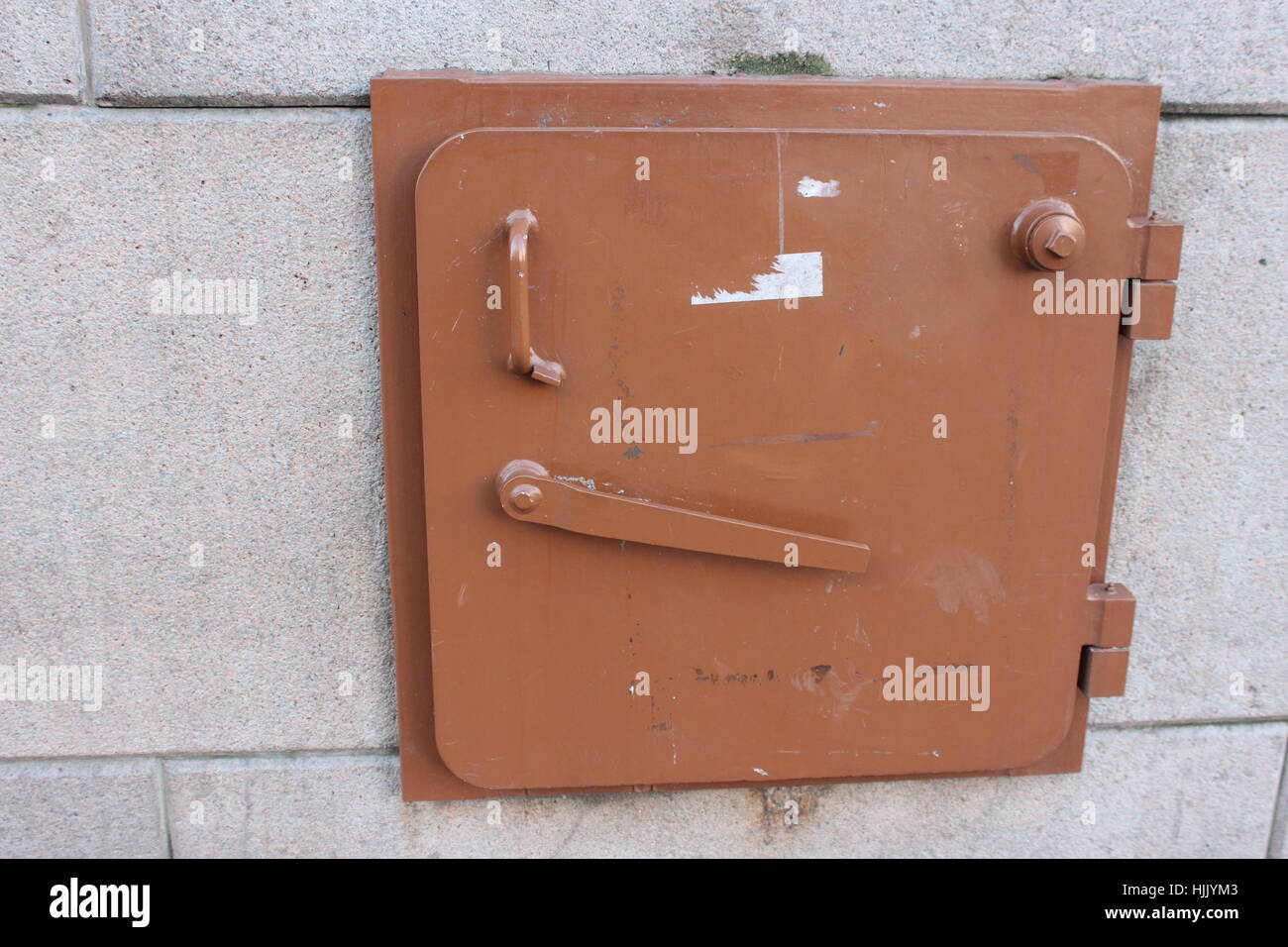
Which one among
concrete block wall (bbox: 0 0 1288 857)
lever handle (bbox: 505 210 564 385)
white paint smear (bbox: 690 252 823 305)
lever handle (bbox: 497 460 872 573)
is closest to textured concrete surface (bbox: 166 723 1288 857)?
concrete block wall (bbox: 0 0 1288 857)

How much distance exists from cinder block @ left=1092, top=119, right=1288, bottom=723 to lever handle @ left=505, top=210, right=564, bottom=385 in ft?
4.38

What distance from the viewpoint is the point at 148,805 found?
196cm

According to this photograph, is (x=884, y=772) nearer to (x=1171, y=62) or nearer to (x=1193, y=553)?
(x=1193, y=553)

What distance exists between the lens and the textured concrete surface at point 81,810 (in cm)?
193

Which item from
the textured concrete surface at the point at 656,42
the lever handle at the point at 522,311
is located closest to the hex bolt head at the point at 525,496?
the lever handle at the point at 522,311

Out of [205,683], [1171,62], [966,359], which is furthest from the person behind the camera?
[205,683]

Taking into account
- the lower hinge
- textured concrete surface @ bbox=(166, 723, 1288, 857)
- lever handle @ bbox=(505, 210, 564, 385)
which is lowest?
textured concrete surface @ bbox=(166, 723, 1288, 857)

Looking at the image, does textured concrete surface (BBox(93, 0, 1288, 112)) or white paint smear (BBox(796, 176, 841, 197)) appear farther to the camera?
textured concrete surface (BBox(93, 0, 1288, 112))

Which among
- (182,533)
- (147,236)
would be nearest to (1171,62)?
(147,236)

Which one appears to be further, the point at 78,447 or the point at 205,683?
the point at 205,683

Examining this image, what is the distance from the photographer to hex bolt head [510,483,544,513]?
5.16 ft

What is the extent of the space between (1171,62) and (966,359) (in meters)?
0.81

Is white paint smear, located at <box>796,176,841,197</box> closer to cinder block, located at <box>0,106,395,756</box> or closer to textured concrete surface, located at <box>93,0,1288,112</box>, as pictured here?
textured concrete surface, located at <box>93,0,1288,112</box>

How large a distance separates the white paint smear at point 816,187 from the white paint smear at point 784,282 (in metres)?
0.11
